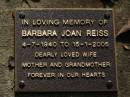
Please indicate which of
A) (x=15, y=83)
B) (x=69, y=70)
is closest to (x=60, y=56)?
(x=69, y=70)

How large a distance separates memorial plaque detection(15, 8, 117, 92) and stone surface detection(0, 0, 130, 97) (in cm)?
13

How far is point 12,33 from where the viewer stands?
690 centimetres

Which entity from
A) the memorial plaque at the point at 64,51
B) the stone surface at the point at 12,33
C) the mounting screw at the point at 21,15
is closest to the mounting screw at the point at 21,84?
the memorial plaque at the point at 64,51

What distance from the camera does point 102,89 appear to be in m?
6.73

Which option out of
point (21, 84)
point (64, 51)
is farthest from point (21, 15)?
point (21, 84)

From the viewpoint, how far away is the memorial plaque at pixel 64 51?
6.70 m

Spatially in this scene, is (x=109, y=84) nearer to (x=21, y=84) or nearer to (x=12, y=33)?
(x=21, y=84)

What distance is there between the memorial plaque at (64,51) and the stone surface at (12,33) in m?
0.13

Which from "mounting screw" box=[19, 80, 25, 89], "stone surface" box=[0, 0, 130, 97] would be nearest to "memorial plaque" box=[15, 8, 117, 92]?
"mounting screw" box=[19, 80, 25, 89]

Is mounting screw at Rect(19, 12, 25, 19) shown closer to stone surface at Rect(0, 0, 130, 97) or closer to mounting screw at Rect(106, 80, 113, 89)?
stone surface at Rect(0, 0, 130, 97)

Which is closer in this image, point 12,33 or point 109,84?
point 109,84

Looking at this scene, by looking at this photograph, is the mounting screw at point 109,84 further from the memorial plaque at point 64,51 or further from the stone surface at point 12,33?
the stone surface at point 12,33

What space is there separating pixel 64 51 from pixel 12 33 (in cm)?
77

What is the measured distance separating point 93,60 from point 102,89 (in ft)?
1.36
